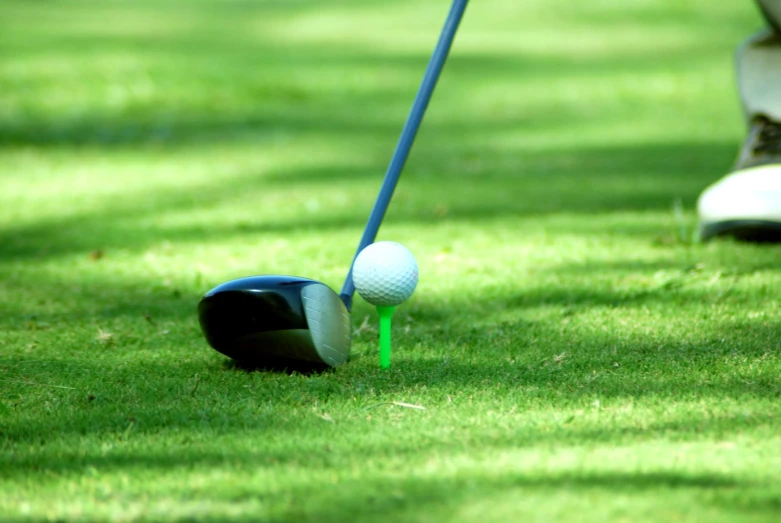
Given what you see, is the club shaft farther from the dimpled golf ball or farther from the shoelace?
the shoelace

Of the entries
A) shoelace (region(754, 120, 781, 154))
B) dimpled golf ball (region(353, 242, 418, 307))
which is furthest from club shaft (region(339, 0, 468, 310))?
shoelace (region(754, 120, 781, 154))

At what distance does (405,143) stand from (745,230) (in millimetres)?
1358

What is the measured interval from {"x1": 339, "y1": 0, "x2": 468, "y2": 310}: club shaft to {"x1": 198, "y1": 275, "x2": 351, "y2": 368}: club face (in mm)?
231

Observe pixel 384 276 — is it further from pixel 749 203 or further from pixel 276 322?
pixel 749 203

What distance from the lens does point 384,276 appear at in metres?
1.90

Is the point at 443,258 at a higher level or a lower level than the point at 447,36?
lower

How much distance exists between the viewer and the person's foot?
291 cm

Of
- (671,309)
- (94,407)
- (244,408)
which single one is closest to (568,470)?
(244,408)

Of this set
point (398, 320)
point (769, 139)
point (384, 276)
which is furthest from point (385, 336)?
point (769, 139)

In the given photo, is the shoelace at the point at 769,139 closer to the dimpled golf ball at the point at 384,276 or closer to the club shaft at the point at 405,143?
the club shaft at the point at 405,143

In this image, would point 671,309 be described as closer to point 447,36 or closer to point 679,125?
Result: point 447,36

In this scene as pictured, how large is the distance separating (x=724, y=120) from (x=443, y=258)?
4381mm

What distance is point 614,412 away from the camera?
64.5 inches

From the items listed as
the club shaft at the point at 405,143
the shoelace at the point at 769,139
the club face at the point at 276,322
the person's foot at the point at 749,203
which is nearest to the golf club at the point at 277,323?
the club face at the point at 276,322
